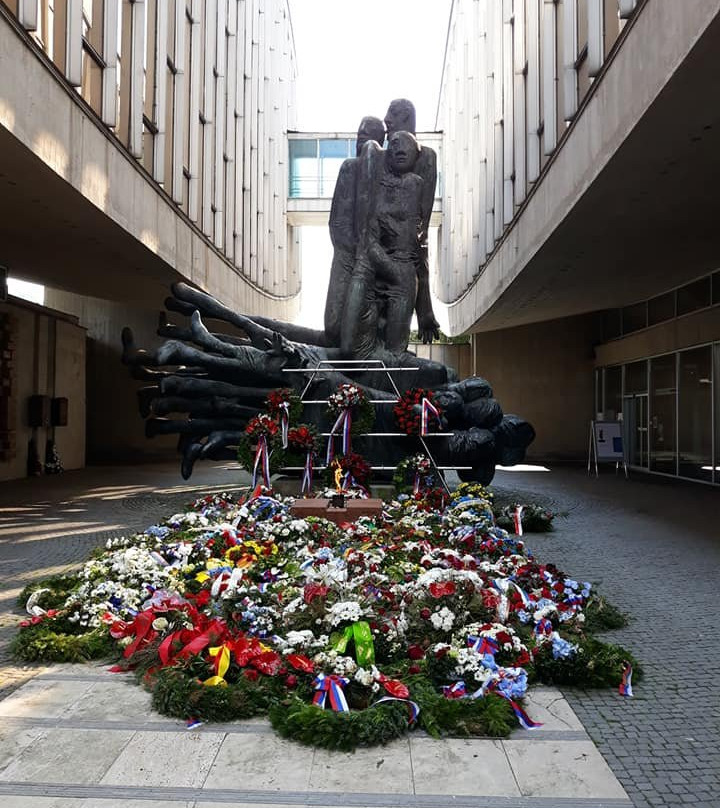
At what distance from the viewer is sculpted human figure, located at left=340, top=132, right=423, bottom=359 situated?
11.8 m

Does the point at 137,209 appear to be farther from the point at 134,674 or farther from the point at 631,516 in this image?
the point at 134,674

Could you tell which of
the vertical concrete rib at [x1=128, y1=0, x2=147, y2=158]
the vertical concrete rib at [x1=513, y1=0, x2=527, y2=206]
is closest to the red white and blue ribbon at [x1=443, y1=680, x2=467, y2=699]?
the vertical concrete rib at [x1=128, y1=0, x2=147, y2=158]

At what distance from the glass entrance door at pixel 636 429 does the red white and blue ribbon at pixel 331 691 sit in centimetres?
1680

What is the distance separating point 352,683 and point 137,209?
10.8 metres

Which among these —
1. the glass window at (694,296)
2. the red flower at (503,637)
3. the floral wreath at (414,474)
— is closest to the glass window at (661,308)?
the glass window at (694,296)

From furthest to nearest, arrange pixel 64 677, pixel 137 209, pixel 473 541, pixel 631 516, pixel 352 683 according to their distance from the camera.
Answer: pixel 137 209 → pixel 631 516 → pixel 473 541 → pixel 64 677 → pixel 352 683

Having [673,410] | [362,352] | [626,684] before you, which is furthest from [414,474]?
[673,410]

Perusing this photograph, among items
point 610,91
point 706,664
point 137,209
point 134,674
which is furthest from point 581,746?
point 137,209

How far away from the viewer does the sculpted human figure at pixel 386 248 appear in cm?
1184

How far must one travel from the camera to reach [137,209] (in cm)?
1266

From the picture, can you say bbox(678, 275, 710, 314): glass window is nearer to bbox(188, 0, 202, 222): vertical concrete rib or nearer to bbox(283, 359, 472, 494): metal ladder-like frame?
bbox(283, 359, 472, 494): metal ladder-like frame

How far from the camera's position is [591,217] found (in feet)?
35.1

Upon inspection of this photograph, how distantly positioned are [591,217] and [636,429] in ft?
34.2

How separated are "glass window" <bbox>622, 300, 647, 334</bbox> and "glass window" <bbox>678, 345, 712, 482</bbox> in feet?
9.21
